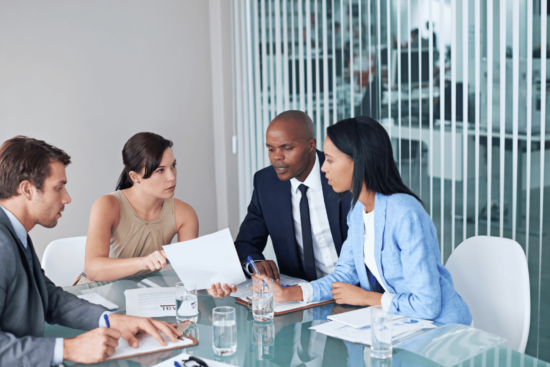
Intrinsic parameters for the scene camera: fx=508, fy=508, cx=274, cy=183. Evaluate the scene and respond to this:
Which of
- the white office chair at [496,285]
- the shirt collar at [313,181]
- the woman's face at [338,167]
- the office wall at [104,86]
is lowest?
the white office chair at [496,285]

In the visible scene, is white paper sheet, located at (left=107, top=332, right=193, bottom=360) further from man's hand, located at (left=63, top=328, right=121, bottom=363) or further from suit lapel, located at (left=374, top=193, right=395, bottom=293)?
suit lapel, located at (left=374, top=193, right=395, bottom=293)

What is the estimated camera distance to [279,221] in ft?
8.32

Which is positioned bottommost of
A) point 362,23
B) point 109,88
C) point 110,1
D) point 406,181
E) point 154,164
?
point 406,181

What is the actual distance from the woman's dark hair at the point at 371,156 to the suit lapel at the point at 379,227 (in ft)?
0.11

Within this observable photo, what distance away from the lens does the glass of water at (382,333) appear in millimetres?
1352

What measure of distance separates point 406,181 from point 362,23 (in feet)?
3.23

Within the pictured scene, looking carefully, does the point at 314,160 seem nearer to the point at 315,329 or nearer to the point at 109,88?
the point at 315,329

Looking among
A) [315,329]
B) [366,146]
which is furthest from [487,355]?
[366,146]

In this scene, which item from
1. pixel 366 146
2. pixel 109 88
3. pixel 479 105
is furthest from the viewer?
pixel 109 88

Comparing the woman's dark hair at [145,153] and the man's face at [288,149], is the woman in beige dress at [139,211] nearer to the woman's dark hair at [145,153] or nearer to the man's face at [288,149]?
the woman's dark hair at [145,153]

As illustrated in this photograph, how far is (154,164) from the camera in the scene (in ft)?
7.97

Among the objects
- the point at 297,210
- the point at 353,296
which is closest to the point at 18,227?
the point at 353,296

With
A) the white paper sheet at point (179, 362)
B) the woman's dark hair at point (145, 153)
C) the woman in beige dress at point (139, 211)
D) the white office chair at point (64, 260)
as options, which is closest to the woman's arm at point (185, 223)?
the woman in beige dress at point (139, 211)

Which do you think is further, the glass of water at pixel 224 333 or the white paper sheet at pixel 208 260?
the white paper sheet at pixel 208 260
